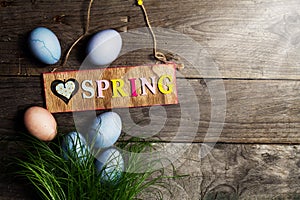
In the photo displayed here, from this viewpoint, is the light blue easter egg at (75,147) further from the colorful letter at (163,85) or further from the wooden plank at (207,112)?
the colorful letter at (163,85)

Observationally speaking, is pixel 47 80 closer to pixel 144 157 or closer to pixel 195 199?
pixel 144 157

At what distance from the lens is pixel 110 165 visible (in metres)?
1.16

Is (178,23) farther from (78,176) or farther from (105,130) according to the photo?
(78,176)

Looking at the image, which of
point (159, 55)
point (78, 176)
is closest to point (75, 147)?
point (78, 176)

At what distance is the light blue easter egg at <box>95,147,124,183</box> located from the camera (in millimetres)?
1146

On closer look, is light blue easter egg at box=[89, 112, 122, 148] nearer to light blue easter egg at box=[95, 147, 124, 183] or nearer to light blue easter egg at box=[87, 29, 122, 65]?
light blue easter egg at box=[95, 147, 124, 183]

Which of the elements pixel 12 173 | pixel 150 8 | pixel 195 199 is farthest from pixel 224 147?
pixel 12 173

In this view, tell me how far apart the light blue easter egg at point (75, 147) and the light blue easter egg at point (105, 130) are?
0.07 ft

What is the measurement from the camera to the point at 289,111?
1.23 meters

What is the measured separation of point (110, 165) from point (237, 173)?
0.29 metres

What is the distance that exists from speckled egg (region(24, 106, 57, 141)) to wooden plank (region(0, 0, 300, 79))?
0.10 m

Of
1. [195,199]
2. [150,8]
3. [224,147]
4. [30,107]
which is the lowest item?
[195,199]

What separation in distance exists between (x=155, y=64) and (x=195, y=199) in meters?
0.32

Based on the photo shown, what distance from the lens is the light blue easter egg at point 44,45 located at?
1.15m
